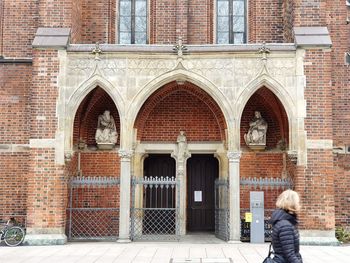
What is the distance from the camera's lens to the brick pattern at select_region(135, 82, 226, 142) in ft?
50.7

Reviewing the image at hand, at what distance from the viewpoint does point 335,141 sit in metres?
14.7

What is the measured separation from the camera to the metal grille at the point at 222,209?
13.7m

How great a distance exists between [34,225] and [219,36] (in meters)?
7.93

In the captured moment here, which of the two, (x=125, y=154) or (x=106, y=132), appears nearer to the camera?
(x=125, y=154)

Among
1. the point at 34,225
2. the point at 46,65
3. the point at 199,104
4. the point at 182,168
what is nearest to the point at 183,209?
the point at 182,168

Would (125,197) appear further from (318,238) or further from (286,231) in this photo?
(286,231)

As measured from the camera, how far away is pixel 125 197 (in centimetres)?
1346

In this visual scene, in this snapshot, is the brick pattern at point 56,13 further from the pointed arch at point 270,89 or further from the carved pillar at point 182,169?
the pointed arch at point 270,89

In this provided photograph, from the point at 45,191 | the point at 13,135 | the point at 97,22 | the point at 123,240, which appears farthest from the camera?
the point at 97,22

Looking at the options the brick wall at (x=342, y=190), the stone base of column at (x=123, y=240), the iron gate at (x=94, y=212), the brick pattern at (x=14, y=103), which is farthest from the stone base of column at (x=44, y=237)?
the brick wall at (x=342, y=190)

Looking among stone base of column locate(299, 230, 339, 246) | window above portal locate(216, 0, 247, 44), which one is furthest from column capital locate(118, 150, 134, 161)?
window above portal locate(216, 0, 247, 44)

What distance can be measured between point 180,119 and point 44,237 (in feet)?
17.2

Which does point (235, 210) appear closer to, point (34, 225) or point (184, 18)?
point (34, 225)

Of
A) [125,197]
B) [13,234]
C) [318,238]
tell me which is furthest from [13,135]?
[318,238]
